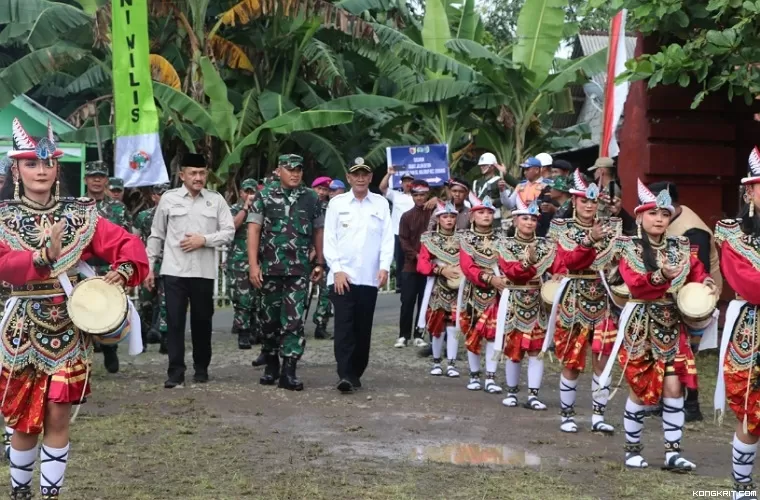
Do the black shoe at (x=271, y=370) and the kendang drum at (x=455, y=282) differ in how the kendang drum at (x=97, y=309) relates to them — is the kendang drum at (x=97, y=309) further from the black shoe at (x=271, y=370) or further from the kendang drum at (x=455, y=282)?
the kendang drum at (x=455, y=282)

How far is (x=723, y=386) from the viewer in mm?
6512

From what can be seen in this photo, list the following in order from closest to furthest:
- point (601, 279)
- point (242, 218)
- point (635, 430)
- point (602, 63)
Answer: point (635, 430) < point (601, 279) < point (242, 218) < point (602, 63)

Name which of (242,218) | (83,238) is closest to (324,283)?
(242,218)

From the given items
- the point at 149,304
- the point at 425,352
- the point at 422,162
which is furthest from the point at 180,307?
the point at 422,162

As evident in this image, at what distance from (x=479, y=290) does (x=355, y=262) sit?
4.07 ft

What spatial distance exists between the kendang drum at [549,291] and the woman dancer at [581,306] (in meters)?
0.29

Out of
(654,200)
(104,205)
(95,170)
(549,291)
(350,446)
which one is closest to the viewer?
(654,200)

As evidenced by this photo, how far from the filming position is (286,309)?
10.5 metres

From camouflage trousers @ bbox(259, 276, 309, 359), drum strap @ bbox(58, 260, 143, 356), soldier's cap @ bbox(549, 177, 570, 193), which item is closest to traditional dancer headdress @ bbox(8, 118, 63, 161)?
drum strap @ bbox(58, 260, 143, 356)

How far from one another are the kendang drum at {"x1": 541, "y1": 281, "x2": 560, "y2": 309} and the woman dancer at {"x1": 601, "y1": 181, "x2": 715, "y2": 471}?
1.66 meters

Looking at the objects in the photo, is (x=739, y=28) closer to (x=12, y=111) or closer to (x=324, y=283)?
(x=324, y=283)

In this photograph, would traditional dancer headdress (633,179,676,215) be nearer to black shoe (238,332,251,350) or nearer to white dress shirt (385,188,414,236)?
black shoe (238,332,251,350)

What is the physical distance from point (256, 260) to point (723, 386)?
5.16m

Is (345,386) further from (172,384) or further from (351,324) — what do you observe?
(172,384)
